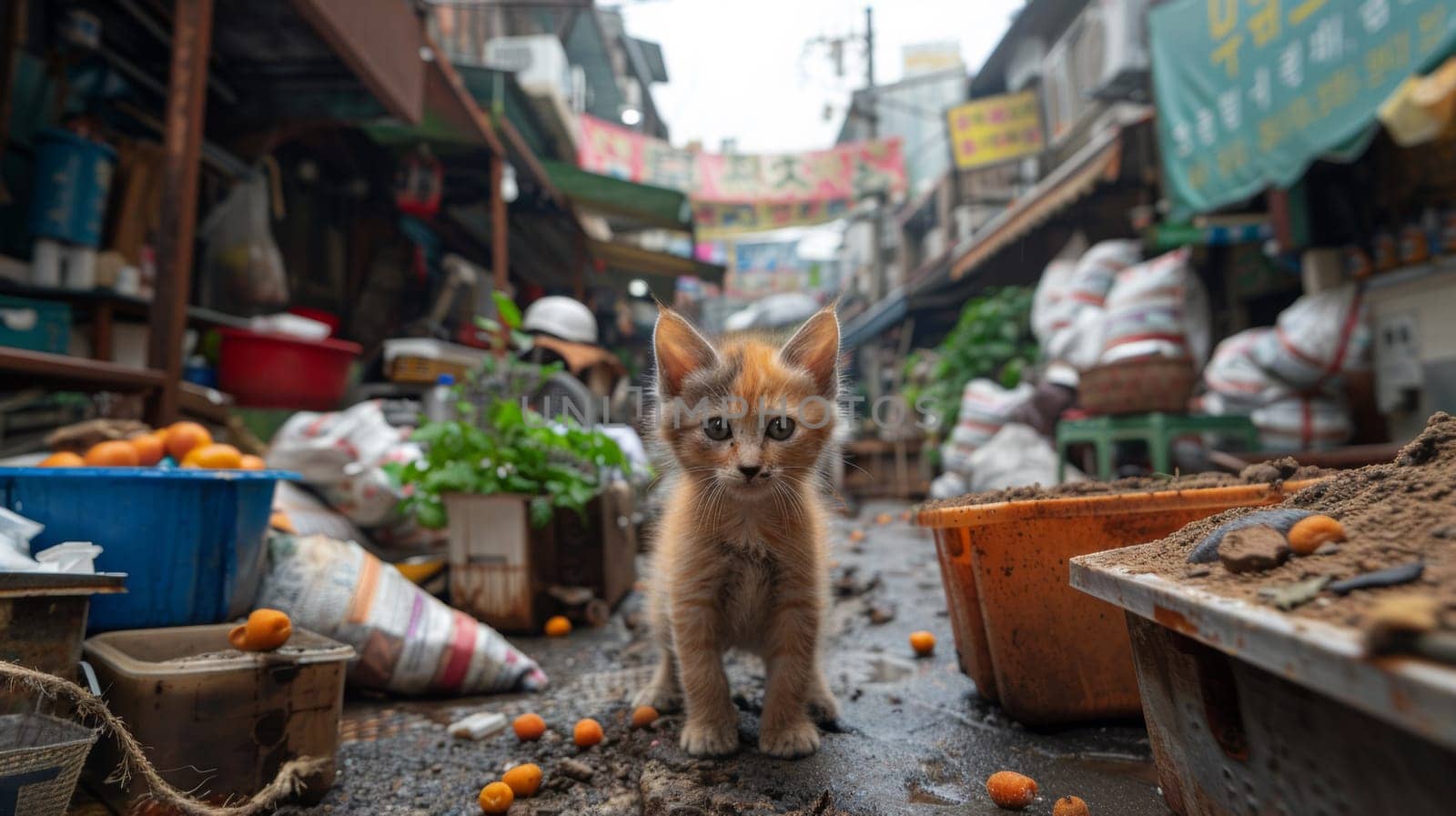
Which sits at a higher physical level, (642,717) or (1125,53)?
(1125,53)

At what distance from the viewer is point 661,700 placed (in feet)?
9.05

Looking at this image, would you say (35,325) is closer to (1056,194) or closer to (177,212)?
(177,212)

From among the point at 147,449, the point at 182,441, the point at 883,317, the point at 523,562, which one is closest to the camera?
the point at 147,449

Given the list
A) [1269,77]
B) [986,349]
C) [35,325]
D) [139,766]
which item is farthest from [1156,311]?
[35,325]

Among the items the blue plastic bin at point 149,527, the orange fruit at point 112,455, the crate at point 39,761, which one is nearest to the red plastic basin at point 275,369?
the orange fruit at point 112,455

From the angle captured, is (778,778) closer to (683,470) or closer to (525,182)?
(683,470)

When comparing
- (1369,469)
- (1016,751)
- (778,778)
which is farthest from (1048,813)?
(1369,469)

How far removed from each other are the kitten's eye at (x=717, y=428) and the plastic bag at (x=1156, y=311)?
4.74 m

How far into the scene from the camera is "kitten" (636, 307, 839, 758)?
7.55 ft

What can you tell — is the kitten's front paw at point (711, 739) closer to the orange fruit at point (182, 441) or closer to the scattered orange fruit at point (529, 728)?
the scattered orange fruit at point (529, 728)

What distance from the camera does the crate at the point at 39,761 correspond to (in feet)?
4.41

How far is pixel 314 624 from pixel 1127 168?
8458 mm

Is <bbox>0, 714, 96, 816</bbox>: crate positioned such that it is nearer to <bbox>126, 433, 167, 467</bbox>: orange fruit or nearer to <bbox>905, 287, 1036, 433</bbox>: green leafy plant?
<bbox>126, 433, 167, 467</bbox>: orange fruit

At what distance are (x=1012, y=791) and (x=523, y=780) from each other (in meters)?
1.34
